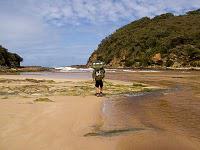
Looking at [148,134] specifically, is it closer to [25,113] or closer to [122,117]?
[122,117]

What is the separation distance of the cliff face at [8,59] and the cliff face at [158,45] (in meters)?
23.6

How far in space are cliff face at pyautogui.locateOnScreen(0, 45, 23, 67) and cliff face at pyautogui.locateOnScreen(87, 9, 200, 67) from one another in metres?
23.6

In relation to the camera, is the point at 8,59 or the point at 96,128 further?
the point at 8,59

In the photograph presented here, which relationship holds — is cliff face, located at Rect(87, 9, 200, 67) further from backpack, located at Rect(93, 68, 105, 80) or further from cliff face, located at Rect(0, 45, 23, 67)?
backpack, located at Rect(93, 68, 105, 80)

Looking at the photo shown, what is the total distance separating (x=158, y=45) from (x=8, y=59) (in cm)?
3654

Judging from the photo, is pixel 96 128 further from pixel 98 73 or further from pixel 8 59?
pixel 8 59

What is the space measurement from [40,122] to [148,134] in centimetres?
276

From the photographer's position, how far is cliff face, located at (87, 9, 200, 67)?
7931 centimetres

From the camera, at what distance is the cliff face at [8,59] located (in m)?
87.1

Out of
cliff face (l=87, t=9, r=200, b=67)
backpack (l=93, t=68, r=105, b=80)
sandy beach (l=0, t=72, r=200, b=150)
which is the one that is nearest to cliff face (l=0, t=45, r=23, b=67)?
cliff face (l=87, t=9, r=200, b=67)

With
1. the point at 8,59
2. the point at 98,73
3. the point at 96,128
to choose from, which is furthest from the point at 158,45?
the point at 96,128

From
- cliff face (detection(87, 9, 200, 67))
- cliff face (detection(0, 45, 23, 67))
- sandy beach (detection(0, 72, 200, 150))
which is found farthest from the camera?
cliff face (detection(0, 45, 23, 67))

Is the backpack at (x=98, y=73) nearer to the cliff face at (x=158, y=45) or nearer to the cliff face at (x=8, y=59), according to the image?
the cliff face at (x=158, y=45)

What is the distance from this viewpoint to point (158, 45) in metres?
87.4
